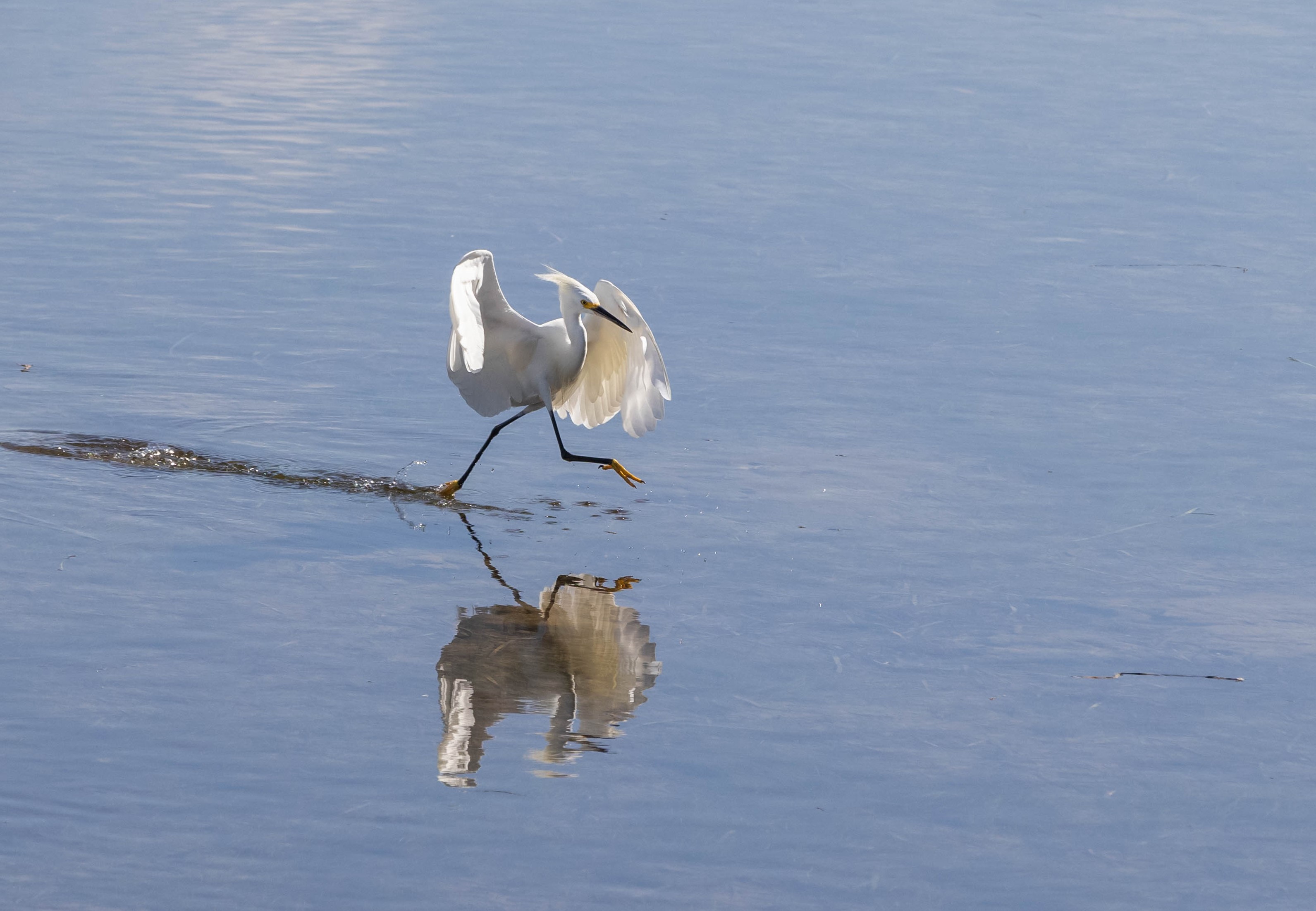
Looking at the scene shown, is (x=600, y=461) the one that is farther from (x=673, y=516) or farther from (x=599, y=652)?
(x=599, y=652)

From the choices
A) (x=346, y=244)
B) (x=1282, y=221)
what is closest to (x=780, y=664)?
(x=346, y=244)

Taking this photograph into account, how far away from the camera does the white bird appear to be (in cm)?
728

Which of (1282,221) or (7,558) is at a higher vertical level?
(1282,221)

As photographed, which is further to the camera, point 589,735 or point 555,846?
point 589,735

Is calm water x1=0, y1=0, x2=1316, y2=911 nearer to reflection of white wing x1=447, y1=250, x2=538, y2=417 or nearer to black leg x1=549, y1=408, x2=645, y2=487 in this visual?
black leg x1=549, y1=408, x2=645, y2=487

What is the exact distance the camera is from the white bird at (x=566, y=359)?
7281mm

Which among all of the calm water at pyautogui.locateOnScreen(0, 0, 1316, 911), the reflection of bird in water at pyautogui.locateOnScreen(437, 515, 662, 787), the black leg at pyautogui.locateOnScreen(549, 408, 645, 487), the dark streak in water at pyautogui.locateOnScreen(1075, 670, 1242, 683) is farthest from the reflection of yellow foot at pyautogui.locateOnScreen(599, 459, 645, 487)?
the dark streak in water at pyautogui.locateOnScreen(1075, 670, 1242, 683)

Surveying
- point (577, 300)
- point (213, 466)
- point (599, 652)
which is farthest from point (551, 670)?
point (213, 466)

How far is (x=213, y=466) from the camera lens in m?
7.63

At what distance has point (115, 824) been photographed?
477cm

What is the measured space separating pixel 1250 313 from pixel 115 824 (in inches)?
309

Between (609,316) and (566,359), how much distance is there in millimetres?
309

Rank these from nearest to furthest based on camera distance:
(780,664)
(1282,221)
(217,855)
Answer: (217,855) < (780,664) < (1282,221)

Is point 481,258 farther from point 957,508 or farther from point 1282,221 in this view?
point 1282,221
